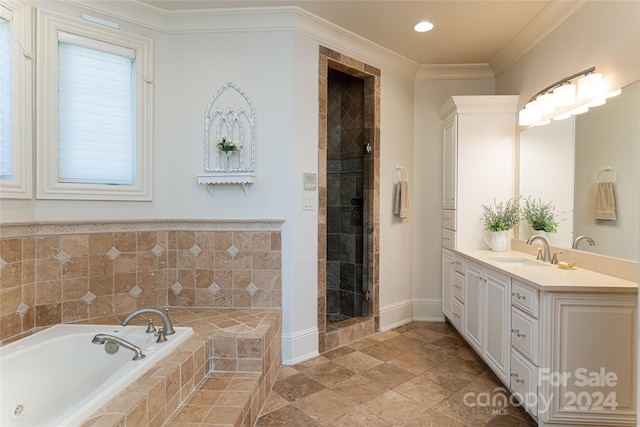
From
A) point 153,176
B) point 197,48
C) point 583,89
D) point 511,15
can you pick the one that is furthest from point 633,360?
point 197,48

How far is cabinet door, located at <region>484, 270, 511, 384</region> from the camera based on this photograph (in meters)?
2.11

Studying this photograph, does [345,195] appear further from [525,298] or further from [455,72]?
[525,298]

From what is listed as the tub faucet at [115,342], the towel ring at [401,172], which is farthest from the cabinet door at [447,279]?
the tub faucet at [115,342]

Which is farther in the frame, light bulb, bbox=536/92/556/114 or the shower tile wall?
the shower tile wall

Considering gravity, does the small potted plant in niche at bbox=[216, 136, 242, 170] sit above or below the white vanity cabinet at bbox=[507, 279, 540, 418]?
above

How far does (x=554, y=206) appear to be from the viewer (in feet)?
8.18

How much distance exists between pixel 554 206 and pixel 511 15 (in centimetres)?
151

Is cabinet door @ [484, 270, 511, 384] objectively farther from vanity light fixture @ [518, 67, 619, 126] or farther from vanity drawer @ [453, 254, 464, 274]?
vanity light fixture @ [518, 67, 619, 126]

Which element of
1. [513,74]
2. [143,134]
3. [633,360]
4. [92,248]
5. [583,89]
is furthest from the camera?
[513,74]

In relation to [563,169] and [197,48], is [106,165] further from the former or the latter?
[563,169]

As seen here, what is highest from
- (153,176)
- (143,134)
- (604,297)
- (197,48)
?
(197,48)

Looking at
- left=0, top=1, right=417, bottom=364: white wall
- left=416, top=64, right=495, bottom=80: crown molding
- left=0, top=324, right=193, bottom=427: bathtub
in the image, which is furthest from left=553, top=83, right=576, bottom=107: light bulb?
left=0, top=324, right=193, bottom=427: bathtub

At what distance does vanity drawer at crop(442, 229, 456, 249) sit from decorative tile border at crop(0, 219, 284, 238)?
5.45 ft

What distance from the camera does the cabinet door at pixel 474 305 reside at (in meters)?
2.49
